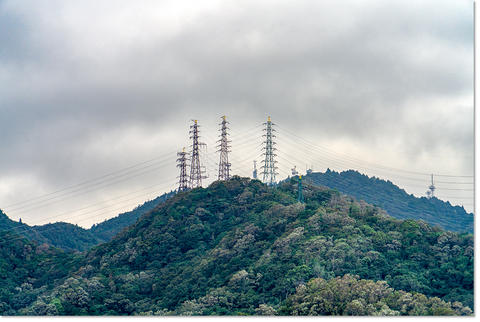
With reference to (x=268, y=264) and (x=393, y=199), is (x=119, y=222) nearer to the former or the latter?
(x=393, y=199)

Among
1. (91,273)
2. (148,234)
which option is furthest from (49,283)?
(148,234)

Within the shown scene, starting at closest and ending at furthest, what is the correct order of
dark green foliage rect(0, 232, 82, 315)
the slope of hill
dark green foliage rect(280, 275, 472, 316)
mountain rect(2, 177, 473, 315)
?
dark green foliage rect(280, 275, 472, 316) → mountain rect(2, 177, 473, 315) → dark green foliage rect(0, 232, 82, 315) → the slope of hill

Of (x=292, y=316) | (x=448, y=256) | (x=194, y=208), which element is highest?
(x=194, y=208)


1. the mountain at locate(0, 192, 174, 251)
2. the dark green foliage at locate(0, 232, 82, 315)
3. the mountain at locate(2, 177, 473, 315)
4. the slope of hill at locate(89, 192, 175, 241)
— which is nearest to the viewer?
the mountain at locate(2, 177, 473, 315)

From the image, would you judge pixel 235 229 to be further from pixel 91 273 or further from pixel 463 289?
pixel 463 289

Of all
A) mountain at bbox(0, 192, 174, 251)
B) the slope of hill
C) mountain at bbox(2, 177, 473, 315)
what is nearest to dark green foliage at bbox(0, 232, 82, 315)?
mountain at bbox(2, 177, 473, 315)

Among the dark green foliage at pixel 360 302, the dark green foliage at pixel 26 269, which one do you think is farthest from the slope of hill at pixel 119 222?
the dark green foliage at pixel 360 302

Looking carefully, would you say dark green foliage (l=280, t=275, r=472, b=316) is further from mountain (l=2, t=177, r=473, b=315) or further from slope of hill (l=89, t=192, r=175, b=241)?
slope of hill (l=89, t=192, r=175, b=241)
